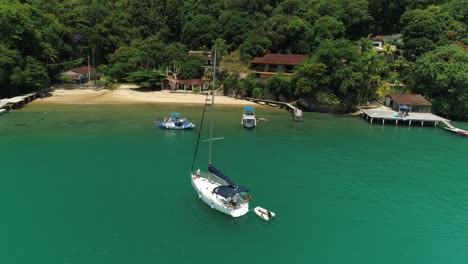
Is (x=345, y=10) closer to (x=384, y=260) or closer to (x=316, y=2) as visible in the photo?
(x=316, y=2)

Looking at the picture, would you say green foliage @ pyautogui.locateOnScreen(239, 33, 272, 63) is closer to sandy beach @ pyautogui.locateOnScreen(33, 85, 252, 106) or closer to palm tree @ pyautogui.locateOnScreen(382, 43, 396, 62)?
sandy beach @ pyautogui.locateOnScreen(33, 85, 252, 106)

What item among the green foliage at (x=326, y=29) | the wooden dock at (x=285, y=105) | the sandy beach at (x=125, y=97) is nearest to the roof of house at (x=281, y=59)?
the wooden dock at (x=285, y=105)

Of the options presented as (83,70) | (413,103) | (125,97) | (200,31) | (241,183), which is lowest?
(241,183)

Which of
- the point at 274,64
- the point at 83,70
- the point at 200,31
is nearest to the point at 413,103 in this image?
the point at 274,64

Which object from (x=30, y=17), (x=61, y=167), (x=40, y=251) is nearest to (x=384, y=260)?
(x=40, y=251)

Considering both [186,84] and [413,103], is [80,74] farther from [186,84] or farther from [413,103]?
[413,103]

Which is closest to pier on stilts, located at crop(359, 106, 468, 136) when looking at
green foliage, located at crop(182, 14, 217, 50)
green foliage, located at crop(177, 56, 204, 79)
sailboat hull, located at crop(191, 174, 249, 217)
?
sailboat hull, located at crop(191, 174, 249, 217)
